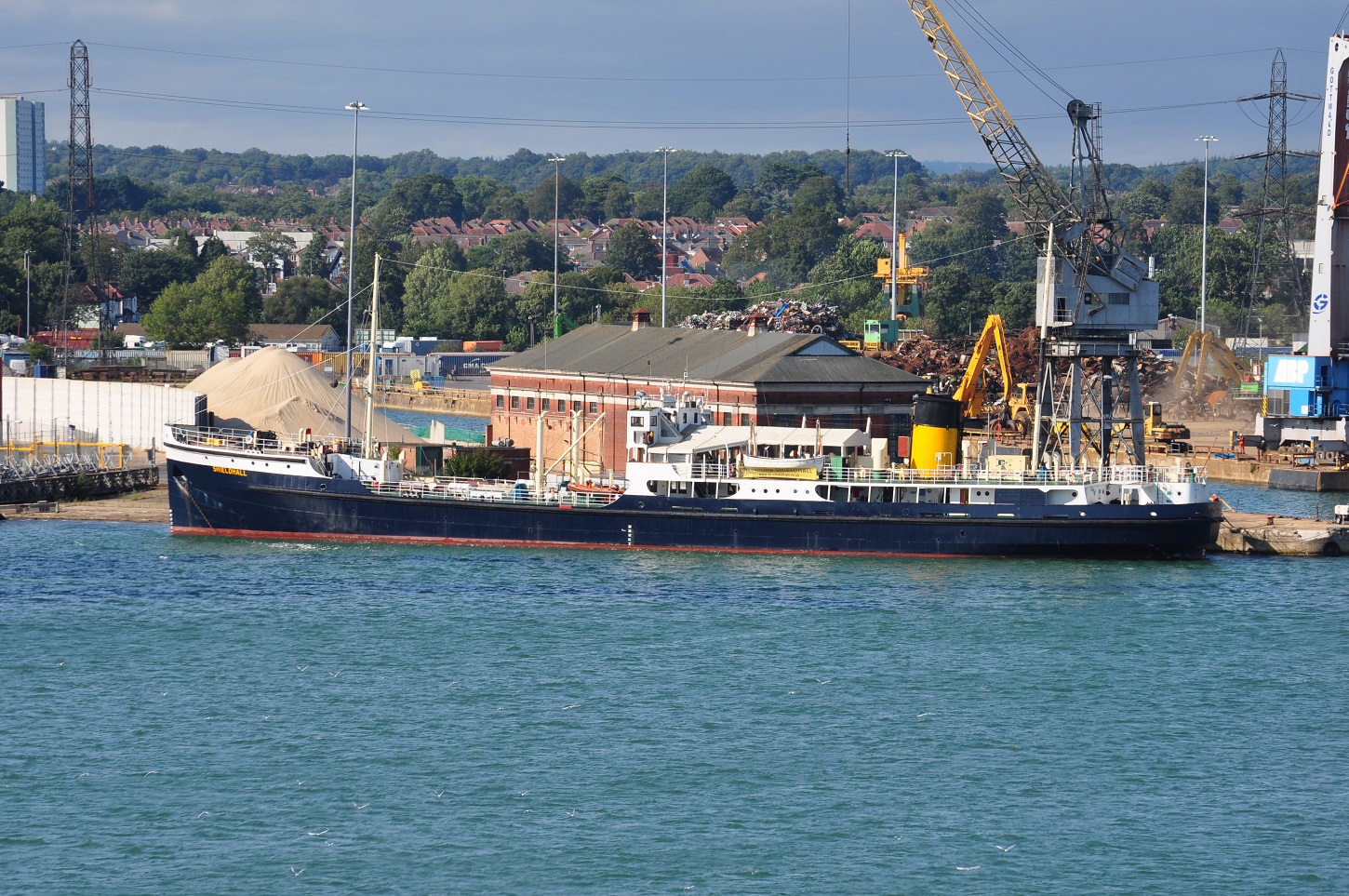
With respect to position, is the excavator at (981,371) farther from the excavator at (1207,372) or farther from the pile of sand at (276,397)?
the pile of sand at (276,397)

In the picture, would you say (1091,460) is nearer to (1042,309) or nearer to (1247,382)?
(1042,309)

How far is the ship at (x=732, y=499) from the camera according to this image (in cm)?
5531

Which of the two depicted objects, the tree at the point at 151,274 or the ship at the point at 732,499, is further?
the tree at the point at 151,274

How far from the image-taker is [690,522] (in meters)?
56.9

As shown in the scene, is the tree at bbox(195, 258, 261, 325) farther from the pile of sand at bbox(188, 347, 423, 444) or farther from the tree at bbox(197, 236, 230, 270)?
the pile of sand at bbox(188, 347, 423, 444)

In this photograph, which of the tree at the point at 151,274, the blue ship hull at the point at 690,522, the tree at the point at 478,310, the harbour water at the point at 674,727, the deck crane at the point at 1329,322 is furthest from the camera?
the tree at the point at 151,274

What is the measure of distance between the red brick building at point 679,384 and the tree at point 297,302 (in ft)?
279

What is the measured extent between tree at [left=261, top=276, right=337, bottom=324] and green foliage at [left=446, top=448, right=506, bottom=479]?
9876 centimetres

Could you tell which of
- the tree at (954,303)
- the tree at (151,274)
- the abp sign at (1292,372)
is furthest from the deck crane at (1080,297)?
the tree at (151,274)

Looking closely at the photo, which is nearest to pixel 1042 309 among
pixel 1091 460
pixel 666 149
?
pixel 1091 460

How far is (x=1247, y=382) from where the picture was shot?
116812 mm

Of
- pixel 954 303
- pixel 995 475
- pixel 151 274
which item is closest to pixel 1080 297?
pixel 995 475

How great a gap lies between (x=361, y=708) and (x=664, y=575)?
16.1 meters

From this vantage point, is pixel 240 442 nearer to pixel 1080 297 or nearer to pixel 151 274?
pixel 1080 297
